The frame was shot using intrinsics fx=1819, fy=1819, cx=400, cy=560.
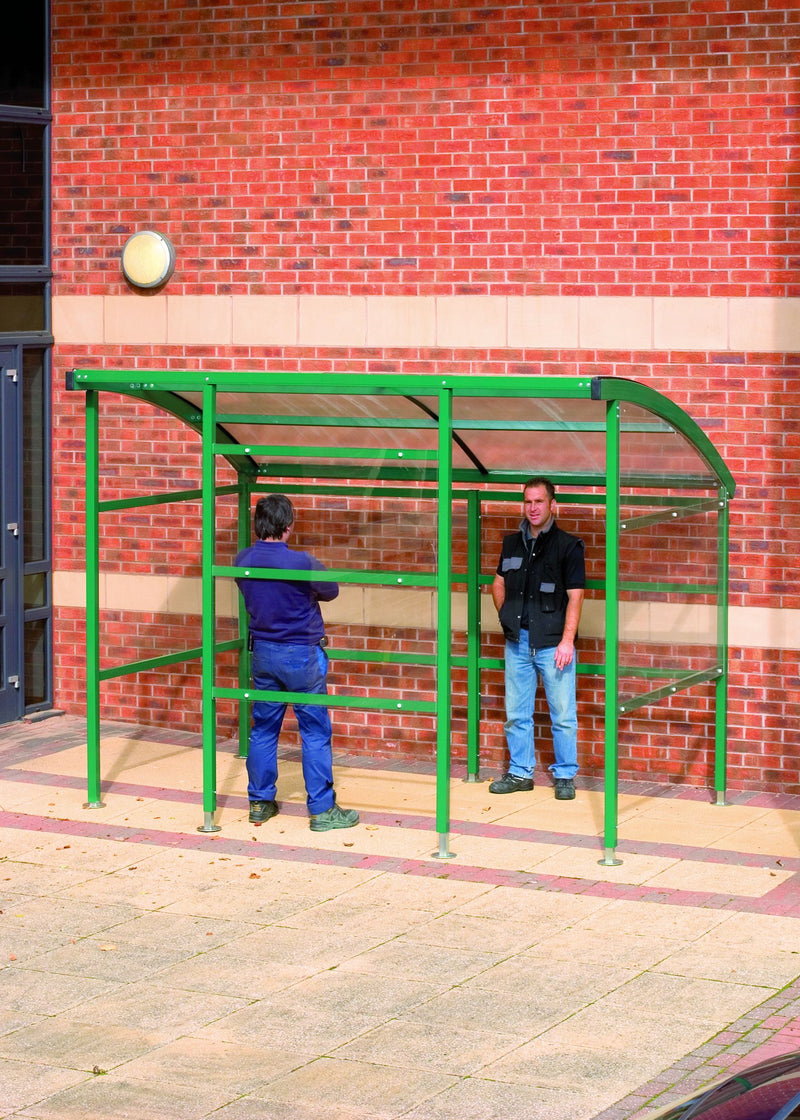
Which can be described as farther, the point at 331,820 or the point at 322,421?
the point at 322,421

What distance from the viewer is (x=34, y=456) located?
12.2 metres

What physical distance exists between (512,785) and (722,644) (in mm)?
A: 1427

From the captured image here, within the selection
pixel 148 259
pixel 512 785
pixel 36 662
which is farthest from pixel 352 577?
pixel 36 662

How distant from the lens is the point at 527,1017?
6.66m

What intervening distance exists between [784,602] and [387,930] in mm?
3518

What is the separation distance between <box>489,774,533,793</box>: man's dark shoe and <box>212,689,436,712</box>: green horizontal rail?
1.35m

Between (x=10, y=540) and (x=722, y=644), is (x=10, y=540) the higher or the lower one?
the higher one

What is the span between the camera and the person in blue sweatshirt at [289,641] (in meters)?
9.23

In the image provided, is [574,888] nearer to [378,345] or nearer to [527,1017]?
[527,1017]

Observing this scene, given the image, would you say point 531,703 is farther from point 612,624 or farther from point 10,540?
point 10,540

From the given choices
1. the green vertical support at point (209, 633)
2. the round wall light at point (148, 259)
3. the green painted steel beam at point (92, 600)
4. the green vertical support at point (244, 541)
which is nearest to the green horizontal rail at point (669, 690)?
the green vertical support at point (209, 633)

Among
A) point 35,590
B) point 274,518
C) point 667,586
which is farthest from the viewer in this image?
point 35,590

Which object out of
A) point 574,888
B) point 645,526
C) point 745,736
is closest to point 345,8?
point 645,526

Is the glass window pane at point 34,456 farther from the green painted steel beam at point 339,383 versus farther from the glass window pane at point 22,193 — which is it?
the green painted steel beam at point 339,383
